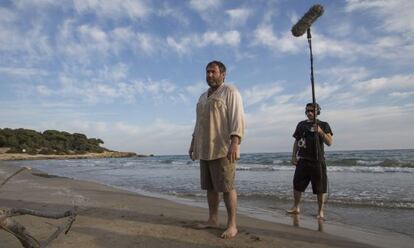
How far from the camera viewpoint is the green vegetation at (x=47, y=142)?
66562 millimetres

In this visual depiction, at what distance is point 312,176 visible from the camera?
611 centimetres

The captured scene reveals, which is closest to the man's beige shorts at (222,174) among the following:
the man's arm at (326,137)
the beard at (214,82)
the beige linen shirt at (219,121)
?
the beige linen shirt at (219,121)

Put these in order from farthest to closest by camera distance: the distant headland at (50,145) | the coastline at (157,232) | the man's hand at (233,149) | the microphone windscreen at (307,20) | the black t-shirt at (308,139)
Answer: the distant headland at (50,145), the black t-shirt at (308,139), the microphone windscreen at (307,20), the man's hand at (233,149), the coastline at (157,232)

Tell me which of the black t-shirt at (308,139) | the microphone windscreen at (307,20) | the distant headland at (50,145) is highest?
the distant headland at (50,145)

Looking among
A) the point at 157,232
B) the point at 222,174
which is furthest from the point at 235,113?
the point at 157,232

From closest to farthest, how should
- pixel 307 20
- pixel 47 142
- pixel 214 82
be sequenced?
pixel 214 82 < pixel 307 20 < pixel 47 142

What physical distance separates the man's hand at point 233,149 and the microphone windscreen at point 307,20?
197 centimetres

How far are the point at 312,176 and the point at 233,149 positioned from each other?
2418 millimetres

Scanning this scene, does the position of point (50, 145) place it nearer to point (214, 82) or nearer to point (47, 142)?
point (47, 142)

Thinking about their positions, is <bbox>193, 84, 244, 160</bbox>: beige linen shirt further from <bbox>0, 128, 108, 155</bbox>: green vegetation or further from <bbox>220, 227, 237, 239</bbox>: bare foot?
<bbox>0, 128, 108, 155</bbox>: green vegetation

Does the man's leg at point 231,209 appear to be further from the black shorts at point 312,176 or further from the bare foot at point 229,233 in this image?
the black shorts at point 312,176

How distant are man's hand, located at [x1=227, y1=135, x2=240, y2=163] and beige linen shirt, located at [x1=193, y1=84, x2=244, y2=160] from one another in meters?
0.09

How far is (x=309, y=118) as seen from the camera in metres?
6.25

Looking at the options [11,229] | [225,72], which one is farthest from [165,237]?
[11,229]
